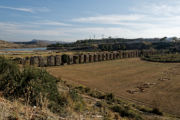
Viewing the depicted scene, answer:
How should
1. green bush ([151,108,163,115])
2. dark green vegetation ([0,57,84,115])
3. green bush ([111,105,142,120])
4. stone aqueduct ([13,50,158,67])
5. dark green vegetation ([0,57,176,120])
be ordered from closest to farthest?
dark green vegetation ([0,57,176,120]) < dark green vegetation ([0,57,84,115]) < green bush ([111,105,142,120]) < green bush ([151,108,163,115]) < stone aqueduct ([13,50,158,67])

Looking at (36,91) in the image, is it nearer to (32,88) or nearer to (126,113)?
(32,88)

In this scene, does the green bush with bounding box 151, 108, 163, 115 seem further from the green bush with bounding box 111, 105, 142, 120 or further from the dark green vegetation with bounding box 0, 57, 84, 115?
the dark green vegetation with bounding box 0, 57, 84, 115

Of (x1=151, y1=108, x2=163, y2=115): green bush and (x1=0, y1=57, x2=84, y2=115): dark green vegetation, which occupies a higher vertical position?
(x1=0, y1=57, x2=84, y2=115): dark green vegetation

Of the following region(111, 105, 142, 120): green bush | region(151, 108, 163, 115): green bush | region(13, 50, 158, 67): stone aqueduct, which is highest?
region(13, 50, 158, 67): stone aqueduct

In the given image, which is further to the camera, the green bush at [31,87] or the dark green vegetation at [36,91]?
the green bush at [31,87]

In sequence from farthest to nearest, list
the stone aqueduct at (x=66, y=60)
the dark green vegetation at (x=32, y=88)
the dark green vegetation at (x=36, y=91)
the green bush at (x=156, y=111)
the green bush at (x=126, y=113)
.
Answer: the stone aqueduct at (x=66, y=60), the green bush at (x=156, y=111), the green bush at (x=126, y=113), the dark green vegetation at (x=32, y=88), the dark green vegetation at (x=36, y=91)

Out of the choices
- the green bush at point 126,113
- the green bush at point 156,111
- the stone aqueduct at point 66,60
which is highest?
the stone aqueduct at point 66,60

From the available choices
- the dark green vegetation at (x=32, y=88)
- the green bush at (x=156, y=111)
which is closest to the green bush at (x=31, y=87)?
the dark green vegetation at (x=32, y=88)

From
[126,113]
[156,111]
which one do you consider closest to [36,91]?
[126,113]

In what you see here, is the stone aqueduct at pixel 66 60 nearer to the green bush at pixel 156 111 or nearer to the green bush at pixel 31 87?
the green bush at pixel 31 87

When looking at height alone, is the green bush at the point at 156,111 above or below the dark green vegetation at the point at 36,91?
below

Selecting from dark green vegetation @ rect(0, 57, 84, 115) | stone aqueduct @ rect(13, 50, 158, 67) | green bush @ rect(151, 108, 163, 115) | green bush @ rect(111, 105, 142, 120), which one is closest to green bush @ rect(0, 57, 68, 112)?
dark green vegetation @ rect(0, 57, 84, 115)

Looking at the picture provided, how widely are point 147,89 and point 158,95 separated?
218 cm

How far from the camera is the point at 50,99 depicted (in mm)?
8523
